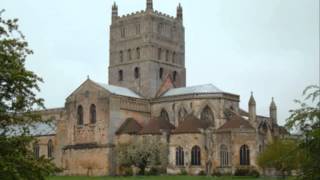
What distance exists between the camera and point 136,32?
9706cm

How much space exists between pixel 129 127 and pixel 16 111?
58.9m

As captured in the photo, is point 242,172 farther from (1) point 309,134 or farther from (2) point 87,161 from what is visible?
(1) point 309,134

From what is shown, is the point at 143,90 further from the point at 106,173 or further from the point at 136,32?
the point at 106,173

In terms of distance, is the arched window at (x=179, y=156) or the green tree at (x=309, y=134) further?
the arched window at (x=179, y=156)

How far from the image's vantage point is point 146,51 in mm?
95000

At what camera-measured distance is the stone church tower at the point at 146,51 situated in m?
95.0

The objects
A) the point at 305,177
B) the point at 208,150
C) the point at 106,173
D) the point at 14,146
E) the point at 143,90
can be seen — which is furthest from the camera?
the point at 143,90

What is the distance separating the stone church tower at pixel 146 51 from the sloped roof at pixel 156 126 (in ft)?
32.6

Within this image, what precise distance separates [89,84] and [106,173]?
12373mm

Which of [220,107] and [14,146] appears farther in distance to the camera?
[220,107]

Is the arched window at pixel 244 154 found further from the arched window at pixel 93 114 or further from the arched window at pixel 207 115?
the arched window at pixel 93 114

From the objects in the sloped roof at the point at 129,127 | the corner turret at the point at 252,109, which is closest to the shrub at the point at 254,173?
the corner turret at the point at 252,109

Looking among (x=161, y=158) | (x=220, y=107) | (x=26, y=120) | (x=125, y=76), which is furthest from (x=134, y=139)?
(x=26, y=120)

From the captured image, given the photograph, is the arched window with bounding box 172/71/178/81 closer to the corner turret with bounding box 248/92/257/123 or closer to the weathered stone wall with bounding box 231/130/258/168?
the corner turret with bounding box 248/92/257/123
